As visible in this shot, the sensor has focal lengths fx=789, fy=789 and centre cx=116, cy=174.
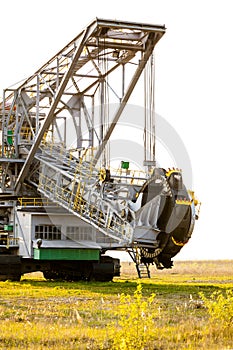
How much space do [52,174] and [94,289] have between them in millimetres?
7320

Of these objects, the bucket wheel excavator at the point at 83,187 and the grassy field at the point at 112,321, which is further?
the bucket wheel excavator at the point at 83,187

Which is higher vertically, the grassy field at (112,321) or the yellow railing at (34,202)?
the yellow railing at (34,202)

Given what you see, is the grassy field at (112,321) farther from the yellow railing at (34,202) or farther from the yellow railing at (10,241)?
the yellow railing at (34,202)

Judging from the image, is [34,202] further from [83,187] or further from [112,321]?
[112,321]

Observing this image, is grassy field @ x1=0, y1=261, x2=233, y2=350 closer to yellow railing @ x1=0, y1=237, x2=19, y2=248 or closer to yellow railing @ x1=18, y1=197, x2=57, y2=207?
yellow railing @ x1=0, y1=237, x2=19, y2=248

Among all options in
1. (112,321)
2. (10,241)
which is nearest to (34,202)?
(10,241)

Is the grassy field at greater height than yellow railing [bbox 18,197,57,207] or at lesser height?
lesser

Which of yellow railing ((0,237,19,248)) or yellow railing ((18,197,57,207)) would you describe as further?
yellow railing ((18,197,57,207))

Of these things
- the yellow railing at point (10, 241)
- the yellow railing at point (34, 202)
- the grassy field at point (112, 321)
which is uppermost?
the yellow railing at point (34, 202)

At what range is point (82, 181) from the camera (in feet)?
105

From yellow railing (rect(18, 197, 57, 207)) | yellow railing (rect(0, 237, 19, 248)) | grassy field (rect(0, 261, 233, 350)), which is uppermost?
yellow railing (rect(18, 197, 57, 207))

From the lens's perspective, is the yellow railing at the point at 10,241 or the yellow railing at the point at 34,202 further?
the yellow railing at the point at 34,202

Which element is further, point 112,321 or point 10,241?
point 10,241

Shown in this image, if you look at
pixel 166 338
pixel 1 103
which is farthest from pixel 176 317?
pixel 1 103
